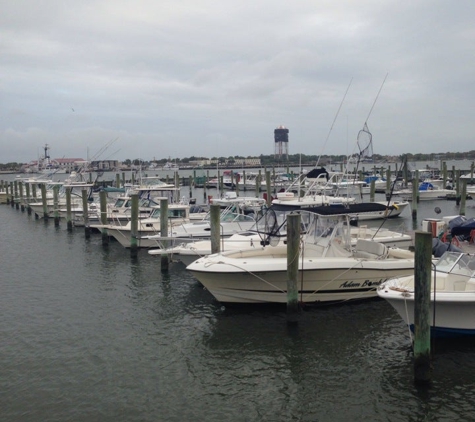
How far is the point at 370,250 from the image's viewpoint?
53.4ft

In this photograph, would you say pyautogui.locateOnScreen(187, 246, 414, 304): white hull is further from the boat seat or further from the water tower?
the water tower

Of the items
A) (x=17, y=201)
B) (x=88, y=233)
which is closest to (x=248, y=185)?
(x=17, y=201)

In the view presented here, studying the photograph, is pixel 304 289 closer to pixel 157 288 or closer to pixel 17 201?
pixel 157 288

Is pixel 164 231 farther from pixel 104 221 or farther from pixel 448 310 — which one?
pixel 448 310

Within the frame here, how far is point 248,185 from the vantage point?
7431 centimetres

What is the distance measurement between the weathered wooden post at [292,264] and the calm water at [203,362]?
0.51 metres

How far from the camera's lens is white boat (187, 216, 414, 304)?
14.5m

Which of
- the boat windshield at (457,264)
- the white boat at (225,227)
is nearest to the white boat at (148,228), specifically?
the white boat at (225,227)

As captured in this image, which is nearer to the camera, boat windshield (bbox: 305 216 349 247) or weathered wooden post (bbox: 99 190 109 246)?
boat windshield (bbox: 305 216 349 247)

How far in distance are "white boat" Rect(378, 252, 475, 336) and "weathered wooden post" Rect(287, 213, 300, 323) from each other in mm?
2399

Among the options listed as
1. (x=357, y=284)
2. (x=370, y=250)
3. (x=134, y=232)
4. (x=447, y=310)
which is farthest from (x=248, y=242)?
(x=447, y=310)

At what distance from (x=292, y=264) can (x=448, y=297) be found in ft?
12.9

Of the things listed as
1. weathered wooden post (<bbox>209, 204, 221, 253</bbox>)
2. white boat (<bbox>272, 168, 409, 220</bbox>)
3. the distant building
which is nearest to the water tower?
the distant building

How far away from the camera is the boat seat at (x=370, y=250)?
1602 centimetres
